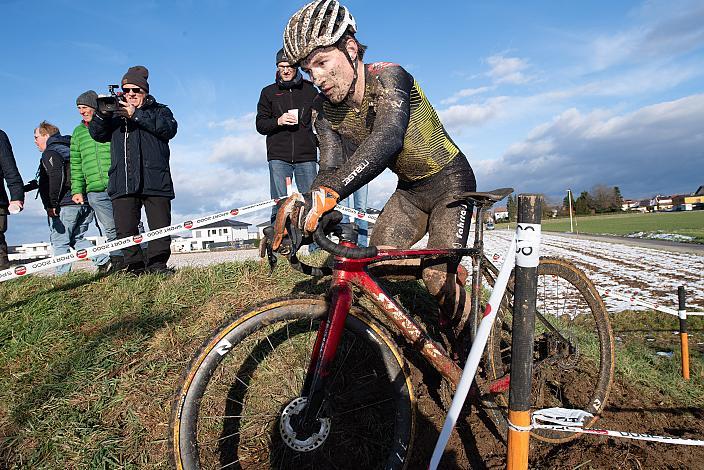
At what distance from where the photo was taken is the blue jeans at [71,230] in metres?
6.93

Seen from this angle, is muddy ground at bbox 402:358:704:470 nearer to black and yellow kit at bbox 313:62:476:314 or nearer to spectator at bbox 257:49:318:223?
black and yellow kit at bbox 313:62:476:314

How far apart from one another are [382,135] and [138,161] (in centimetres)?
392

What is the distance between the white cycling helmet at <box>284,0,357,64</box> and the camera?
9.34 ft

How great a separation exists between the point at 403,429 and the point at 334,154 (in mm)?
1952

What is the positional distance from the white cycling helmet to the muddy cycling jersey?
354 millimetres

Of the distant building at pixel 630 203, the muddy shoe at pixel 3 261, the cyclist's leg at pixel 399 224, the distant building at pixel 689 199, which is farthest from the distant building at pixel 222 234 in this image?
the distant building at pixel 630 203

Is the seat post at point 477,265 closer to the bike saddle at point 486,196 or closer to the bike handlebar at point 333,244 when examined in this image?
the bike saddle at point 486,196

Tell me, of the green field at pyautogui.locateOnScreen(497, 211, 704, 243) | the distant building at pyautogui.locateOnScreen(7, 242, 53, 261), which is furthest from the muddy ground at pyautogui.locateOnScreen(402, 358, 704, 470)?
the green field at pyautogui.locateOnScreen(497, 211, 704, 243)

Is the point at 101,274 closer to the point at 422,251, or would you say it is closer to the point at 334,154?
the point at 334,154

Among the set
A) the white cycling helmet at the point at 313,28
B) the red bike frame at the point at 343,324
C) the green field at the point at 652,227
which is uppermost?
the white cycling helmet at the point at 313,28

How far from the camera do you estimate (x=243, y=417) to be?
127 inches

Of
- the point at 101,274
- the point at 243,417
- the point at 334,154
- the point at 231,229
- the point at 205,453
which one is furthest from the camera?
the point at 231,229

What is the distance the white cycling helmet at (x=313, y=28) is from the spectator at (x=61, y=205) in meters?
5.18

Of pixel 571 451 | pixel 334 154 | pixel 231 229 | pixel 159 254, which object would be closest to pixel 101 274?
pixel 159 254
